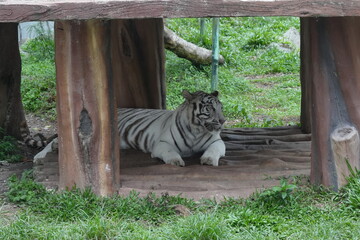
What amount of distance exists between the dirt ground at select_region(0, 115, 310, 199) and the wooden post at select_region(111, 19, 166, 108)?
44.5 inches

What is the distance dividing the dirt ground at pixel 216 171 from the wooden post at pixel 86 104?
305mm

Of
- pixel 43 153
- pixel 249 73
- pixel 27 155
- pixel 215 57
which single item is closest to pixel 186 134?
pixel 43 153

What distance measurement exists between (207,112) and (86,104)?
5.59ft

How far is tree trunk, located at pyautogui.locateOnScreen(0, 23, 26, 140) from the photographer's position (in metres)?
6.82

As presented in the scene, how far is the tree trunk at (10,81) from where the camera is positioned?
6.82 metres

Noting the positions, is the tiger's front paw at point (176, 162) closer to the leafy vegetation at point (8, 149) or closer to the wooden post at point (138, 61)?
the leafy vegetation at point (8, 149)

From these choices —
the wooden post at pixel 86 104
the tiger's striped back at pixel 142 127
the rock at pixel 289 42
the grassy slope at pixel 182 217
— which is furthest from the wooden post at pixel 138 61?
the rock at pixel 289 42

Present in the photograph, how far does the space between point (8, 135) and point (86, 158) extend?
263 centimetres

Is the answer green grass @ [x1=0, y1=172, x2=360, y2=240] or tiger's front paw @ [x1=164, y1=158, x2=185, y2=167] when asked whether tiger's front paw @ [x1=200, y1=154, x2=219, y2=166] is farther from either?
green grass @ [x1=0, y1=172, x2=360, y2=240]

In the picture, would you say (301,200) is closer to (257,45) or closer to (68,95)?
(68,95)

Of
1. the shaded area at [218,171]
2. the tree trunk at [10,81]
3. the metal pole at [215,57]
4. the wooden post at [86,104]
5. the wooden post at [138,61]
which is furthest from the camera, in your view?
the metal pole at [215,57]

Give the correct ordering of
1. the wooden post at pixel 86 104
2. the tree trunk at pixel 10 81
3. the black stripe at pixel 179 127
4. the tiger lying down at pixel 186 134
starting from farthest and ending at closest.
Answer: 1. the tree trunk at pixel 10 81
2. the black stripe at pixel 179 127
3. the tiger lying down at pixel 186 134
4. the wooden post at pixel 86 104

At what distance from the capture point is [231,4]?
3.98m

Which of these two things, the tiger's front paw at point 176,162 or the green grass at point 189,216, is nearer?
the green grass at point 189,216
